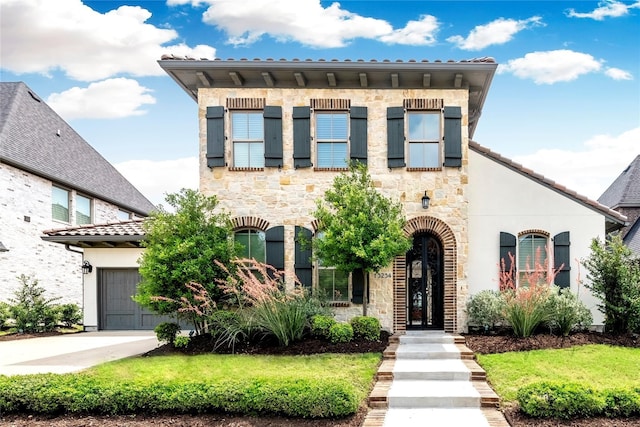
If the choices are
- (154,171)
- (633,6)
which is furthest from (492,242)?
(154,171)

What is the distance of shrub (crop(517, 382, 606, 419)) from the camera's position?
21.1 feet

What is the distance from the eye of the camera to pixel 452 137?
1198 cm

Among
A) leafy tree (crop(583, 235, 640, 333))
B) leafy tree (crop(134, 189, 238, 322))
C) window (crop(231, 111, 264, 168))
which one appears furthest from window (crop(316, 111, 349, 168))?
leafy tree (crop(583, 235, 640, 333))

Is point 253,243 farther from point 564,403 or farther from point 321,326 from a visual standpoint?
point 564,403

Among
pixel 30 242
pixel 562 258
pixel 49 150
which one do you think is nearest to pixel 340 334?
pixel 562 258

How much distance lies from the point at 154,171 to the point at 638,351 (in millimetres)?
22942

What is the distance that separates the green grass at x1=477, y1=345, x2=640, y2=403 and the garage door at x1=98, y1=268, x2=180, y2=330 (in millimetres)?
10923

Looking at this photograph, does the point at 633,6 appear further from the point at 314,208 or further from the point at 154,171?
the point at 154,171

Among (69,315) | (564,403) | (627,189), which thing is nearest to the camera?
(564,403)

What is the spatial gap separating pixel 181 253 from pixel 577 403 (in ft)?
24.7

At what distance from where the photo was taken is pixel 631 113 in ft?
57.4

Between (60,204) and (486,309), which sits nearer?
(486,309)

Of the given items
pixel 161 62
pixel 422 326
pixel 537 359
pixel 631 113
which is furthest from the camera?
pixel 631 113

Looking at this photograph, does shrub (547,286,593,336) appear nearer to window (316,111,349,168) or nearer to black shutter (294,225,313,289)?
black shutter (294,225,313,289)
